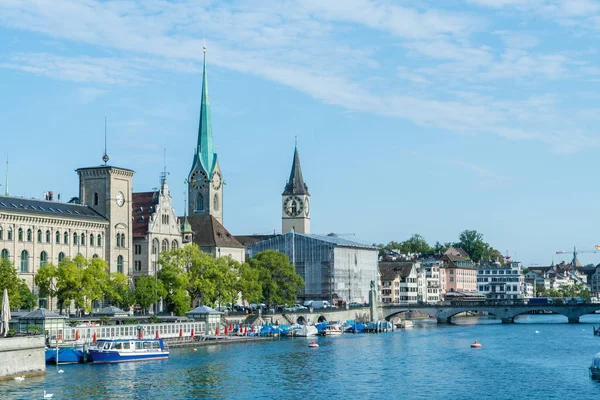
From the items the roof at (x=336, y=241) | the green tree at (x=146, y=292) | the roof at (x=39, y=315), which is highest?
the roof at (x=336, y=241)

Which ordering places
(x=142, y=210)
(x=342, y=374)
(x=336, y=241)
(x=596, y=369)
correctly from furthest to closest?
(x=336, y=241)
(x=142, y=210)
(x=342, y=374)
(x=596, y=369)

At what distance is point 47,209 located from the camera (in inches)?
4646

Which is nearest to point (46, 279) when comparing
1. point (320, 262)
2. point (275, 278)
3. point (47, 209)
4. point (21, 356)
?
point (47, 209)

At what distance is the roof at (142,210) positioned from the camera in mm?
135000

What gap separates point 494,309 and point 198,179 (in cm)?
6167

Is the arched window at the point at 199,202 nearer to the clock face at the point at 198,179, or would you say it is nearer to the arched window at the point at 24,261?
the clock face at the point at 198,179

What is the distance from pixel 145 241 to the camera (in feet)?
439

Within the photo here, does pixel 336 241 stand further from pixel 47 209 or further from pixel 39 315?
pixel 39 315

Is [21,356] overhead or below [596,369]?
overhead

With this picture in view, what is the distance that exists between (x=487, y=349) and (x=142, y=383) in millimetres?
44817

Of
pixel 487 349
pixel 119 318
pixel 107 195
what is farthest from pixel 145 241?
pixel 487 349

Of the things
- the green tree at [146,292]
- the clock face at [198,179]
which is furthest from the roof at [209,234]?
the green tree at [146,292]

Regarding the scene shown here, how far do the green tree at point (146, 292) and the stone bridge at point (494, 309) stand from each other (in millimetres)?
59625

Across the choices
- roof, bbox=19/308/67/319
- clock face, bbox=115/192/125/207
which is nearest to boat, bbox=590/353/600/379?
roof, bbox=19/308/67/319
